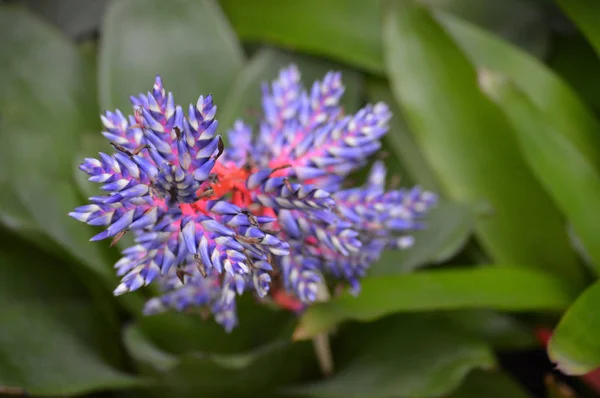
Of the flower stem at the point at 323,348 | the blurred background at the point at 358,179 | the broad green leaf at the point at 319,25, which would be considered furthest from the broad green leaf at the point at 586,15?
the flower stem at the point at 323,348

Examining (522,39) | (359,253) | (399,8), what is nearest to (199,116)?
(359,253)

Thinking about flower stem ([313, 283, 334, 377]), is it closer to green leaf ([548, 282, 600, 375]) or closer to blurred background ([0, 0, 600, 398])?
blurred background ([0, 0, 600, 398])

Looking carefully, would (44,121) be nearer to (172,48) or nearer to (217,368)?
(172,48)

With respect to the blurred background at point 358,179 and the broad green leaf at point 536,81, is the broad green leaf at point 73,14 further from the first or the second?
the broad green leaf at point 536,81

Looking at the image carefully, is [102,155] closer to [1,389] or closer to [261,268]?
[261,268]

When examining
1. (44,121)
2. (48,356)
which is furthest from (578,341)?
(44,121)

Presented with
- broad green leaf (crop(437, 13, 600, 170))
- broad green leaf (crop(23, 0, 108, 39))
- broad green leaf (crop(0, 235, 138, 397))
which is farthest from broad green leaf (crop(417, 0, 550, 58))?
broad green leaf (crop(0, 235, 138, 397))
